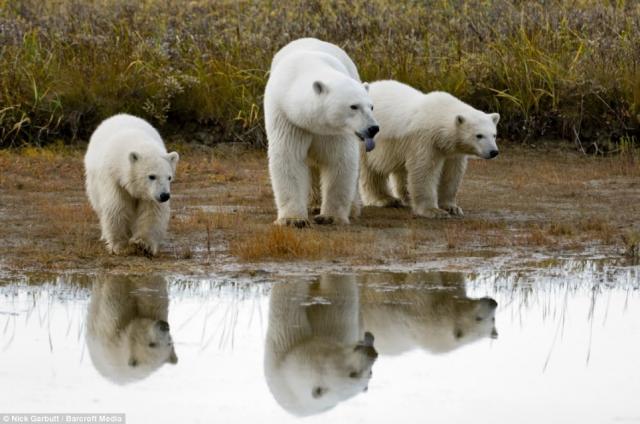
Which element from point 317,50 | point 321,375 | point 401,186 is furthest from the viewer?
point 401,186

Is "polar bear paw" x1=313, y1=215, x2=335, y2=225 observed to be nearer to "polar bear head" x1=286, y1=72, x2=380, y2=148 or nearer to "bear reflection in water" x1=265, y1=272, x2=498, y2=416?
"polar bear head" x1=286, y1=72, x2=380, y2=148

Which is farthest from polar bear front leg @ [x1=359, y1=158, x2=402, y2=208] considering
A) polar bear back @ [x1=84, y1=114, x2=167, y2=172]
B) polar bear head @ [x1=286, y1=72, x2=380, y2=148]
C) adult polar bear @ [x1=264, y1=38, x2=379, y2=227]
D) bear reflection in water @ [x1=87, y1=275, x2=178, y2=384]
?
bear reflection in water @ [x1=87, y1=275, x2=178, y2=384]

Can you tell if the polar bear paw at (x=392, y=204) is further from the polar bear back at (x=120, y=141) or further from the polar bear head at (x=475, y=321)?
Answer: the polar bear head at (x=475, y=321)

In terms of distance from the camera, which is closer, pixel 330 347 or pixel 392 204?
pixel 330 347

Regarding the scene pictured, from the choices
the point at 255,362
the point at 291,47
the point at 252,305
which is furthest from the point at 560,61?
the point at 255,362

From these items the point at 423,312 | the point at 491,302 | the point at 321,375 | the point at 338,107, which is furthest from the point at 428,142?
the point at 321,375

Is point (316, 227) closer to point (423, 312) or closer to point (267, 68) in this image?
point (423, 312)

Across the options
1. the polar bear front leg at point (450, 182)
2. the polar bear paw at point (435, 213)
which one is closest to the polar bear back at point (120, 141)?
the polar bear paw at point (435, 213)

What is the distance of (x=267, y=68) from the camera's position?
15.9 metres

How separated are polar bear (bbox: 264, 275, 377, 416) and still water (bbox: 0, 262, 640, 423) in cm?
1

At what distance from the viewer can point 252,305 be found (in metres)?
7.55

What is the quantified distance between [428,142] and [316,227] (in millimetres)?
1484

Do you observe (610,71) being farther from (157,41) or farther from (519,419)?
(519,419)

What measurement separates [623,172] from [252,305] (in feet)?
24.2
